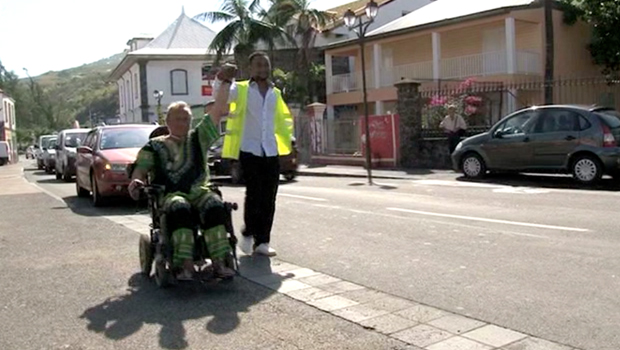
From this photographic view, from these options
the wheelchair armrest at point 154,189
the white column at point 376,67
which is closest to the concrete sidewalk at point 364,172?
the white column at point 376,67

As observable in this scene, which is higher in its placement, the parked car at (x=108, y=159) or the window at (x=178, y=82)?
the window at (x=178, y=82)

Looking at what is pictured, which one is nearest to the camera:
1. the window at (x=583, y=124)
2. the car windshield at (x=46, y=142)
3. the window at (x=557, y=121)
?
the window at (x=583, y=124)

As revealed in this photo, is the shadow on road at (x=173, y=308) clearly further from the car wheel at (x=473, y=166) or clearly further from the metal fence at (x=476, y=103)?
the metal fence at (x=476, y=103)

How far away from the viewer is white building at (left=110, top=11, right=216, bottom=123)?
158 feet

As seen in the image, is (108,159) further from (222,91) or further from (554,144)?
(554,144)

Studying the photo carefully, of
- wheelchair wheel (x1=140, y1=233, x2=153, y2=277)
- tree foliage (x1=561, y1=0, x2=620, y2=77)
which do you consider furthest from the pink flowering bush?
wheelchair wheel (x1=140, y1=233, x2=153, y2=277)

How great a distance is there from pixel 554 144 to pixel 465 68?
16.2m

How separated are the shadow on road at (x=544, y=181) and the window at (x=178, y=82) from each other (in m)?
35.4

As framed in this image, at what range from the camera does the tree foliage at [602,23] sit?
89.9ft

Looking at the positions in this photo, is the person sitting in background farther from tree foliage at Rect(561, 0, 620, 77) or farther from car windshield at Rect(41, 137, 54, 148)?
car windshield at Rect(41, 137, 54, 148)

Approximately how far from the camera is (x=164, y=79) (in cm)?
4897

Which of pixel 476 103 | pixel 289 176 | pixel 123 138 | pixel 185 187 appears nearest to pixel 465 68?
pixel 476 103

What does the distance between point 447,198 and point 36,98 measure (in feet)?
355

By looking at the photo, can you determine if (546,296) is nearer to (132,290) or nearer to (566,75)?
(132,290)
